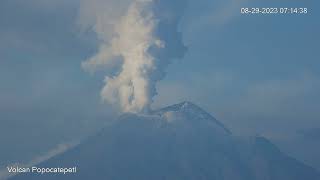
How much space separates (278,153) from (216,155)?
2108 centimetres

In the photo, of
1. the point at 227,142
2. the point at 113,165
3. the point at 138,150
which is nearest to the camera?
the point at 113,165

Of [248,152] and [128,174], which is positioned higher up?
[248,152]

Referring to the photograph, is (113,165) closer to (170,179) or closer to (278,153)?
(170,179)

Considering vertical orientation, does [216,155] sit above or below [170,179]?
above

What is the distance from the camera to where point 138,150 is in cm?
10712

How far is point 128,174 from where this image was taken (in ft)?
298

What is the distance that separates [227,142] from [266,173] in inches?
502

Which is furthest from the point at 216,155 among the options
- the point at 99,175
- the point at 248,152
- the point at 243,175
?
the point at 99,175

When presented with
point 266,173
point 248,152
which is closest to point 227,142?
point 248,152

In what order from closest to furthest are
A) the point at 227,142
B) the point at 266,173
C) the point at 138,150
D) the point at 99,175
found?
the point at 99,175 < the point at 138,150 < the point at 266,173 < the point at 227,142

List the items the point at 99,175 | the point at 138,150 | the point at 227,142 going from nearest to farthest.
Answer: the point at 99,175 → the point at 138,150 → the point at 227,142

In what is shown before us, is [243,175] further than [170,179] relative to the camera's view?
Yes

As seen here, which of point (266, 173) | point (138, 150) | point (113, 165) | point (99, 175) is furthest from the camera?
point (266, 173)

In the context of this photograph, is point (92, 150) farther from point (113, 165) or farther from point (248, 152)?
point (248, 152)
